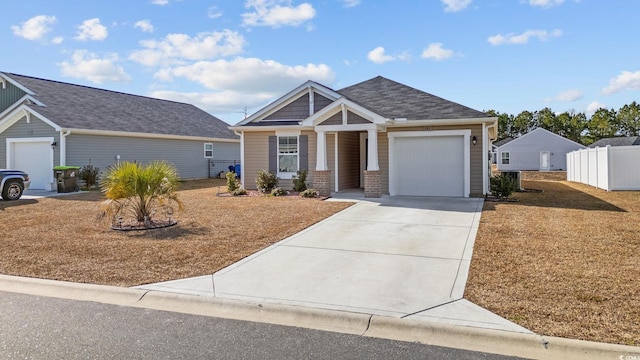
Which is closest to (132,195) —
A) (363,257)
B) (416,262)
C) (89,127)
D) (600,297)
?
(363,257)

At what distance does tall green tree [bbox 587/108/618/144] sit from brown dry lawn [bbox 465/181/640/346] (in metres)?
61.4

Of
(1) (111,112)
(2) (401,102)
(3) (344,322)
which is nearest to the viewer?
(3) (344,322)

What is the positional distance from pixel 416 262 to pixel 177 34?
14195mm

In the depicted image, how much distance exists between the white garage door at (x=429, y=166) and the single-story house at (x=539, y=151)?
34.1 metres

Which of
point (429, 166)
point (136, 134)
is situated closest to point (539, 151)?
point (429, 166)

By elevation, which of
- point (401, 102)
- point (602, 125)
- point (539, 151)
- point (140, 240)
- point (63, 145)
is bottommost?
point (140, 240)

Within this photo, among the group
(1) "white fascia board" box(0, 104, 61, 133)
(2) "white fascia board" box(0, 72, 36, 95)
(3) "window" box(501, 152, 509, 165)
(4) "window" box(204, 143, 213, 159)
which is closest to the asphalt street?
(1) "white fascia board" box(0, 104, 61, 133)

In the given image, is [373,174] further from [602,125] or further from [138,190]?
[602,125]

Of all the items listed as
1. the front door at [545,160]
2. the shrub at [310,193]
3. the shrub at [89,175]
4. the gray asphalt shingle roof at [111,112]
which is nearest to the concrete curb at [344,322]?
the shrub at [310,193]

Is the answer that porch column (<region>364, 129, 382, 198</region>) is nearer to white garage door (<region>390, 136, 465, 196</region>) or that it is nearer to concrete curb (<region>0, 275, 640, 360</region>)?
white garage door (<region>390, 136, 465, 196</region>)

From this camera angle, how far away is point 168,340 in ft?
13.3

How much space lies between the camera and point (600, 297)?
487 centimetres

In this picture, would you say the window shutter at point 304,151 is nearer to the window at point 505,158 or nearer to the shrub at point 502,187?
the shrub at point 502,187

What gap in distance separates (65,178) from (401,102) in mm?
14630
